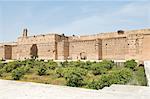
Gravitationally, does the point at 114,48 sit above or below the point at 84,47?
below

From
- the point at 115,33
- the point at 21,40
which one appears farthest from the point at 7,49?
the point at 115,33

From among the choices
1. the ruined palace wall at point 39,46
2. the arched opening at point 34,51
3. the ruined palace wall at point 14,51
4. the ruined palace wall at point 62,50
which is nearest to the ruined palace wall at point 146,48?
the ruined palace wall at point 62,50

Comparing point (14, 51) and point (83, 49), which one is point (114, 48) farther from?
point (14, 51)

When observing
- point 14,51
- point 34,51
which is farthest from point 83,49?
point 14,51

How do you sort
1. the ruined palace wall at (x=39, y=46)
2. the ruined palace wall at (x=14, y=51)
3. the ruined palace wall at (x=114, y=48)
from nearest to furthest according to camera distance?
the ruined palace wall at (x=114, y=48) → the ruined palace wall at (x=39, y=46) → the ruined palace wall at (x=14, y=51)

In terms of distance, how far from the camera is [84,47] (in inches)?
1088

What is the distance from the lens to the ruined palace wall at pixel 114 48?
2473 cm

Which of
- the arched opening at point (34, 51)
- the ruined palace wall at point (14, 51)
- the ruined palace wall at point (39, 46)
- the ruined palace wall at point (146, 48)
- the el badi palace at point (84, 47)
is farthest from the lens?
the ruined palace wall at point (14, 51)

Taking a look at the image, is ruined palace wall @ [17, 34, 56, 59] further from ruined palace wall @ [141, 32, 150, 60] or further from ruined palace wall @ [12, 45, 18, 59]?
ruined palace wall @ [141, 32, 150, 60]

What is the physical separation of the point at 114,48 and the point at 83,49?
12.9 feet

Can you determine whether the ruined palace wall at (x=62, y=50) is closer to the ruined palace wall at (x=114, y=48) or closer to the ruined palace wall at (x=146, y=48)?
the ruined palace wall at (x=114, y=48)

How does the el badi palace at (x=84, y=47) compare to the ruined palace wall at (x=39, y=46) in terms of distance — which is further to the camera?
the ruined palace wall at (x=39, y=46)

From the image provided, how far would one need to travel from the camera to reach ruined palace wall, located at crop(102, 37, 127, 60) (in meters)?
24.7

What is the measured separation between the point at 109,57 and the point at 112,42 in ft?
5.36
